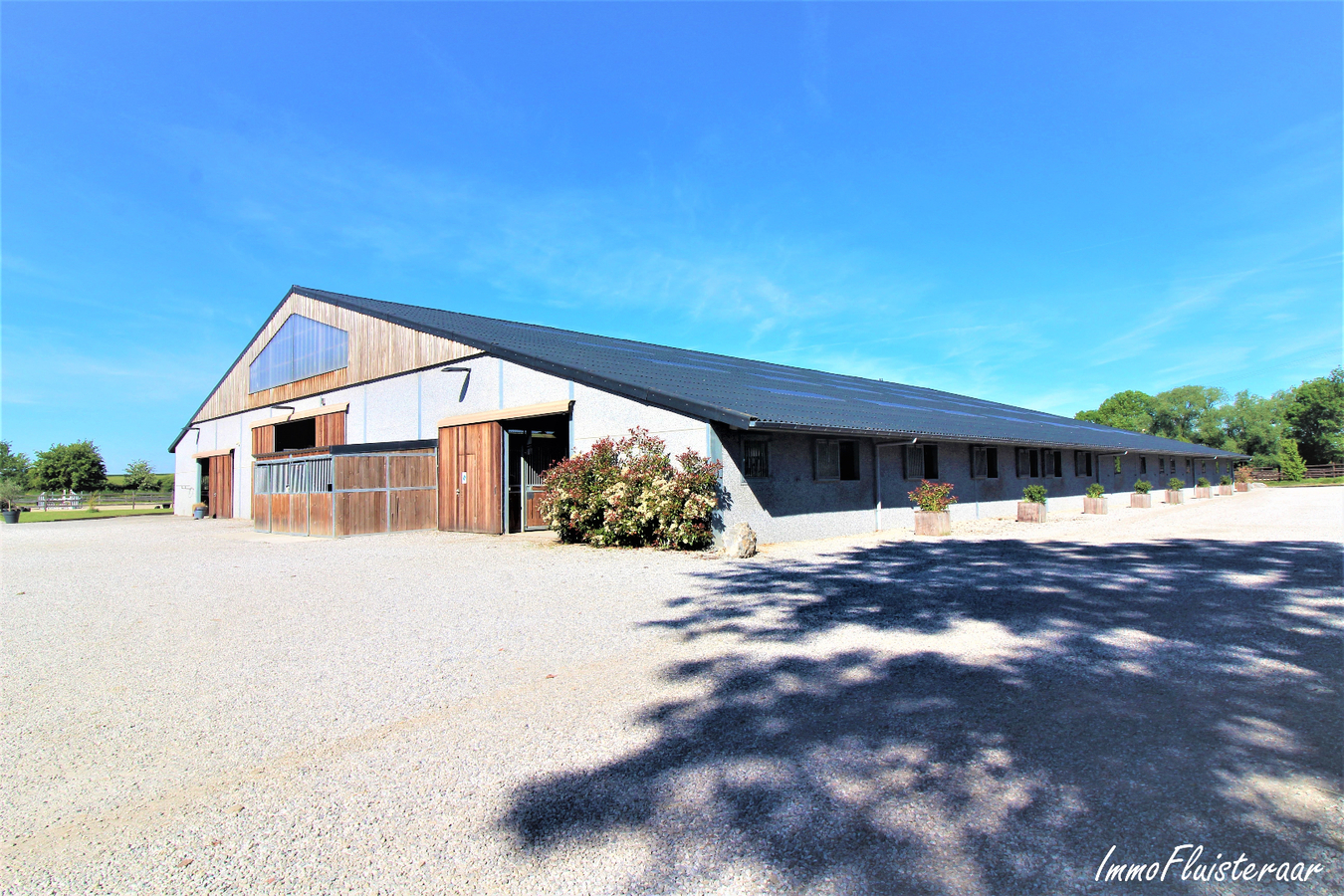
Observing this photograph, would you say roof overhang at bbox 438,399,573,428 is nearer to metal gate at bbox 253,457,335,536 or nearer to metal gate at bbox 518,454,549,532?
metal gate at bbox 518,454,549,532

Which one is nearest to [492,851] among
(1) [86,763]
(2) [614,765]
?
(2) [614,765]

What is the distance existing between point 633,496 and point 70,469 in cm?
7994

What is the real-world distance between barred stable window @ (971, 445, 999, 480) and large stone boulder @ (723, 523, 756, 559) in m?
10.7

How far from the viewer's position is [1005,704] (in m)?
3.80

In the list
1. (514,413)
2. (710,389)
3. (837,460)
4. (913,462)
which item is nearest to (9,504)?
(514,413)

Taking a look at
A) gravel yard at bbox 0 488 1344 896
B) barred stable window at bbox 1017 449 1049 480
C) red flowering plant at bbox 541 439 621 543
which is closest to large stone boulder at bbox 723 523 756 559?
red flowering plant at bbox 541 439 621 543

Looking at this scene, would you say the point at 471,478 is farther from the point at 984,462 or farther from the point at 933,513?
the point at 984,462

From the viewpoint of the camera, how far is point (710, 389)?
13.9m

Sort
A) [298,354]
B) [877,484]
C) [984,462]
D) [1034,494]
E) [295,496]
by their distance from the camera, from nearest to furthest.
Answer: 1. [877,484]
2. [295,496]
3. [1034,494]
4. [984,462]
5. [298,354]

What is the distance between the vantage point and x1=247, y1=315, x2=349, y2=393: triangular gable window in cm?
2184

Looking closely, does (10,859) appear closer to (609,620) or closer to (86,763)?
(86,763)

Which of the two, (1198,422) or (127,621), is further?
(1198,422)

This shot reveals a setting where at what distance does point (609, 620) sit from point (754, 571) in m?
3.22

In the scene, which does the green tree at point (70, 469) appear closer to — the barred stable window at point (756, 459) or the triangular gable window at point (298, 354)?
the triangular gable window at point (298, 354)
